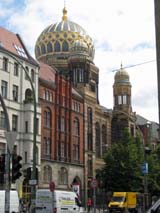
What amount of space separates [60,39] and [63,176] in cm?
2842

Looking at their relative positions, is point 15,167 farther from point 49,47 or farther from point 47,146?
point 49,47

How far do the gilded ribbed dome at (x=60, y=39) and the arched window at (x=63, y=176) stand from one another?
84.4 feet

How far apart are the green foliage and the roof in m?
14.7

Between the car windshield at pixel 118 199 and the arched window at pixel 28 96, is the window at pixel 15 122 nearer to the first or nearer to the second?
the arched window at pixel 28 96

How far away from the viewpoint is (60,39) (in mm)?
84625

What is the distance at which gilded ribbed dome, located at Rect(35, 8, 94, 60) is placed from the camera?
8450cm

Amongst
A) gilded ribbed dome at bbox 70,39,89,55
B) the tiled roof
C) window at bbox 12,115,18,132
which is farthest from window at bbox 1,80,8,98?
gilded ribbed dome at bbox 70,39,89,55

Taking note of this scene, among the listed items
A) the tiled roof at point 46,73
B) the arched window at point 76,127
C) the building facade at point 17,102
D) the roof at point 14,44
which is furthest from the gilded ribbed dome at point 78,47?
the building facade at point 17,102

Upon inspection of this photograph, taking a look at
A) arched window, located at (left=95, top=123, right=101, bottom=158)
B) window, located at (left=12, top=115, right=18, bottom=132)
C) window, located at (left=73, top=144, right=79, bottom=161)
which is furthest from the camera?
arched window, located at (left=95, top=123, right=101, bottom=158)

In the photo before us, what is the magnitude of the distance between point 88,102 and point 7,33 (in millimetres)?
17758

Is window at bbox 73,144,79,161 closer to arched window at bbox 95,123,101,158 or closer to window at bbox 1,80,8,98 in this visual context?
arched window at bbox 95,123,101,158

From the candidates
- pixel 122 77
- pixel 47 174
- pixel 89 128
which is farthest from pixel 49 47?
pixel 47 174

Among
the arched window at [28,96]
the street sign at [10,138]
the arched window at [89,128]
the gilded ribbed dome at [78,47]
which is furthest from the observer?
the gilded ribbed dome at [78,47]

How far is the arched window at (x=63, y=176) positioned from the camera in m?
64.0
